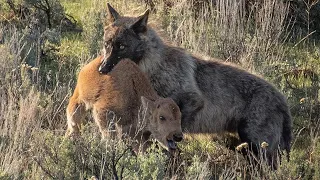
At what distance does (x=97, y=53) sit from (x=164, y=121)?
4.06m

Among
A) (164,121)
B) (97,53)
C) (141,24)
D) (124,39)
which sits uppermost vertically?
(141,24)

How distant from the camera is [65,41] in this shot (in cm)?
1282

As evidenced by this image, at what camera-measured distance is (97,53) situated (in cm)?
1173

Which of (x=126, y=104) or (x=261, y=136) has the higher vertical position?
(x=126, y=104)

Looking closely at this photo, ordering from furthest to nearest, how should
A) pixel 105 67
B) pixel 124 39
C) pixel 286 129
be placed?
pixel 286 129
pixel 124 39
pixel 105 67

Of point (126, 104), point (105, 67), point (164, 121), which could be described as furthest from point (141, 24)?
point (164, 121)

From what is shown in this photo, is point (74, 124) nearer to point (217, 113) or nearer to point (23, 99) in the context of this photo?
point (23, 99)

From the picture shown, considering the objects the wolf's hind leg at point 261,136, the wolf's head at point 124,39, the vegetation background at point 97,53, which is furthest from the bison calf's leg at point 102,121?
the wolf's hind leg at point 261,136

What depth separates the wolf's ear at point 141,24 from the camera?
926 centimetres

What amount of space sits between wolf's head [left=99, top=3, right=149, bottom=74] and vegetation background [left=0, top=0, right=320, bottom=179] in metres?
0.73

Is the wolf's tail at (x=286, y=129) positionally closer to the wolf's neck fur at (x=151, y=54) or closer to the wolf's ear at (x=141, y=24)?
the wolf's neck fur at (x=151, y=54)

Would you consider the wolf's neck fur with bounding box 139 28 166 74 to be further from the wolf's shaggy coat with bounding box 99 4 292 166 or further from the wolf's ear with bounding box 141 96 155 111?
the wolf's ear with bounding box 141 96 155 111

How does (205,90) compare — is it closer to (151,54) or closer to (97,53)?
(151,54)

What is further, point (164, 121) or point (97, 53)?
point (97, 53)
